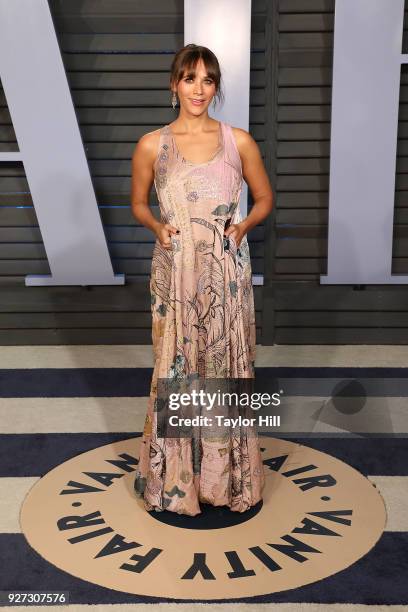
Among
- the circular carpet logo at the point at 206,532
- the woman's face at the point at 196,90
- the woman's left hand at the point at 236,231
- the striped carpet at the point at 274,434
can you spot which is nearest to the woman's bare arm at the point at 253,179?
the woman's left hand at the point at 236,231

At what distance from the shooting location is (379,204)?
14.6 ft

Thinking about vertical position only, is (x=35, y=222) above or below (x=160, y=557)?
above

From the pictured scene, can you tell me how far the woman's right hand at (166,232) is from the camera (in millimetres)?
2484

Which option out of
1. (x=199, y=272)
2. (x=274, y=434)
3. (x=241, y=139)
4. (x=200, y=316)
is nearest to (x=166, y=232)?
(x=199, y=272)

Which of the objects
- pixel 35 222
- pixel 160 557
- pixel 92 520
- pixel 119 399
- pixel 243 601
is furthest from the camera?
pixel 35 222

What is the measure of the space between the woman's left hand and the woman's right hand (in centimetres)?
17

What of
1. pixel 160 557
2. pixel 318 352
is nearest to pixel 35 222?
pixel 318 352

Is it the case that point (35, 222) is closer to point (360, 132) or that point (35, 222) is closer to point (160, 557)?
point (360, 132)

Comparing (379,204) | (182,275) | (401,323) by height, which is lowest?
(401,323)

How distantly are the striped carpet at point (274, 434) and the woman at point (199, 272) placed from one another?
498mm

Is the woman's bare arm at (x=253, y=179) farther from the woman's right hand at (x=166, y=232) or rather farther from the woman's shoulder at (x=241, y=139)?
the woman's right hand at (x=166, y=232)

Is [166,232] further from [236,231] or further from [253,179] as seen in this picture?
[253,179]

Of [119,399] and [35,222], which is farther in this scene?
[35,222]

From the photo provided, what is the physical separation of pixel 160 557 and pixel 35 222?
2.75 meters
